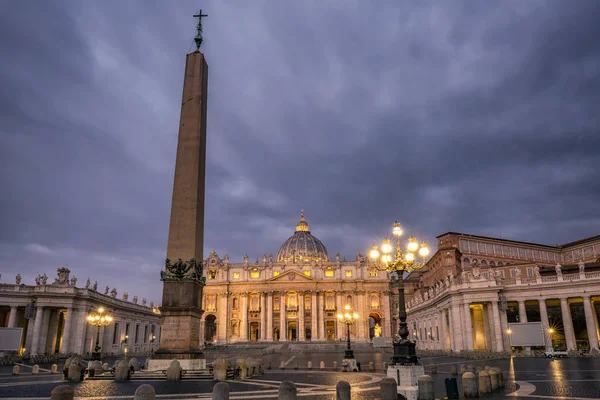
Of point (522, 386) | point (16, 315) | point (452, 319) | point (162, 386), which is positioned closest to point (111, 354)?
point (16, 315)

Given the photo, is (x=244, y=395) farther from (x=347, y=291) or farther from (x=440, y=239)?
(x=347, y=291)

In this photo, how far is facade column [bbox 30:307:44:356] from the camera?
45.1 metres

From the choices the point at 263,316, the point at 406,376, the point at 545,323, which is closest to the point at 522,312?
the point at 545,323

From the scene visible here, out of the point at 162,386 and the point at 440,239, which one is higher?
the point at 440,239

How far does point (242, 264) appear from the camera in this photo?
98.8 meters

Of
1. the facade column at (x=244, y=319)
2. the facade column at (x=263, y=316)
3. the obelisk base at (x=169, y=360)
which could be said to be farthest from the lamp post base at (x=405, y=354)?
the facade column at (x=244, y=319)

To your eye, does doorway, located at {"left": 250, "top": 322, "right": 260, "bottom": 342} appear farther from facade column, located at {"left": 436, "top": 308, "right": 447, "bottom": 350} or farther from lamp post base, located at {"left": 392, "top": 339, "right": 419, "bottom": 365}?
lamp post base, located at {"left": 392, "top": 339, "right": 419, "bottom": 365}

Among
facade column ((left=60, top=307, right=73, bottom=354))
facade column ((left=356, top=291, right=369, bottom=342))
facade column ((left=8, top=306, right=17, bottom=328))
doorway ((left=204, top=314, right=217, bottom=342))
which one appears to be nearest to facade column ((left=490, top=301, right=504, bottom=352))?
facade column ((left=60, top=307, right=73, bottom=354))

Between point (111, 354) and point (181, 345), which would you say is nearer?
point (181, 345)

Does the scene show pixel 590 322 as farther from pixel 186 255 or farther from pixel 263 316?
pixel 263 316

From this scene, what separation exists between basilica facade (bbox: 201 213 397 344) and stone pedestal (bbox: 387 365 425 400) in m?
80.1

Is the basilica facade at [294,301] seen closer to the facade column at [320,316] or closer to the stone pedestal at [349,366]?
the facade column at [320,316]

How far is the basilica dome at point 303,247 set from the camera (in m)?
122

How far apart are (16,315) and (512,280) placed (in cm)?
5301
